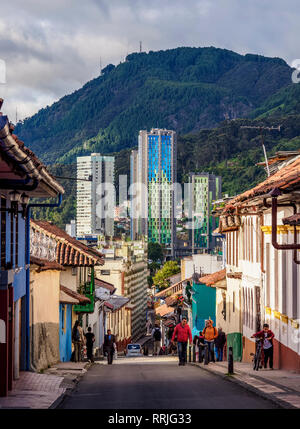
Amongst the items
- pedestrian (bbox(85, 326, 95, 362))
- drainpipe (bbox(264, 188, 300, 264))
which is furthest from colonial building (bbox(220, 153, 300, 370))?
pedestrian (bbox(85, 326, 95, 362))

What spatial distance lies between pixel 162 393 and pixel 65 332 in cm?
1664

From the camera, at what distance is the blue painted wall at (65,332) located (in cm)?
3008

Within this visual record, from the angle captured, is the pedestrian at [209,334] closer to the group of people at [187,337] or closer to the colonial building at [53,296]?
the group of people at [187,337]

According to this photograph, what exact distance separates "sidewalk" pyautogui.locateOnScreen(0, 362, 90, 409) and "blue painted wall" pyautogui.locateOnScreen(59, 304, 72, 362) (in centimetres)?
667

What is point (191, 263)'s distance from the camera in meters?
76.6

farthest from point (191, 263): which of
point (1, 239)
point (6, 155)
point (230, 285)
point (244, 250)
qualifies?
point (6, 155)

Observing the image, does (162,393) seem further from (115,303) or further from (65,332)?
(115,303)

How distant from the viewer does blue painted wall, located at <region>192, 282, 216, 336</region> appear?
47469 millimetres

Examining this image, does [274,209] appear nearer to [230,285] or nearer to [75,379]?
[75,379]

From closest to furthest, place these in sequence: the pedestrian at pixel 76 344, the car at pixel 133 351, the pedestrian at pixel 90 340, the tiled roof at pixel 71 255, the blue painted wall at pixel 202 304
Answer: the pedestrian at pixel 90 340
the pedestrian at pixel 76 344
the tiled roof at pixel 71 255
the blue painted wall at pixel 202 304
the car at pixel 133 351

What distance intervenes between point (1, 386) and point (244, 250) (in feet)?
58.9

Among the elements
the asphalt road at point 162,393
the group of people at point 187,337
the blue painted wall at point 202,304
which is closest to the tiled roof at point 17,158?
the asphalt road at point 162,393

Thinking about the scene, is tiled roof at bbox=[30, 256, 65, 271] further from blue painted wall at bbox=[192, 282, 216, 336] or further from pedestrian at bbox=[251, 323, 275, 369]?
blue painted wall at bbox=[192, 282, 216, 336]

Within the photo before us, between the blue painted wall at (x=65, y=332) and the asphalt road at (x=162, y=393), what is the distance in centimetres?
893
